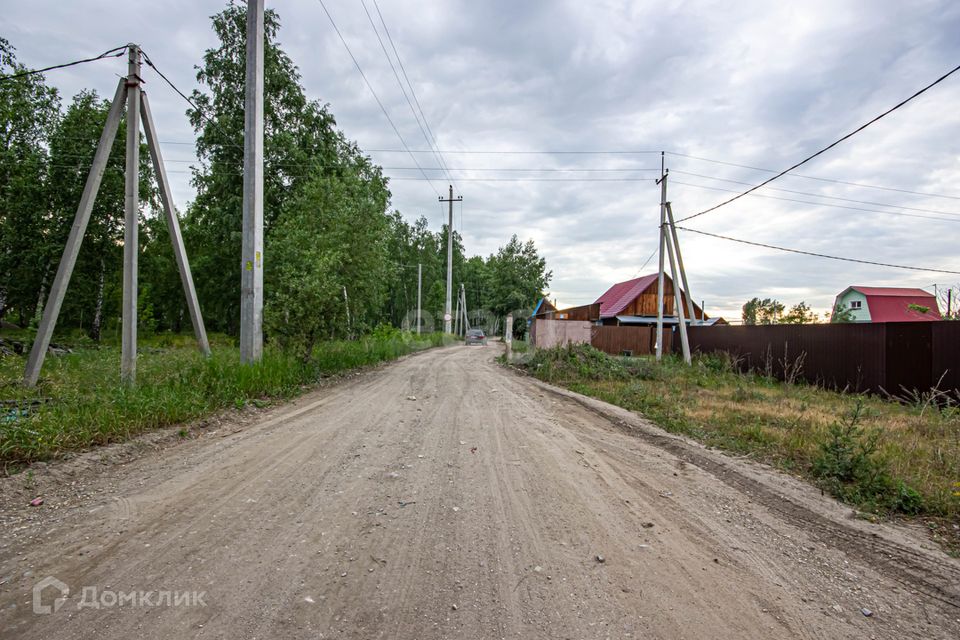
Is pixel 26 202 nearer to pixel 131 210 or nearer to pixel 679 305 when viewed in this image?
pixel 131 210

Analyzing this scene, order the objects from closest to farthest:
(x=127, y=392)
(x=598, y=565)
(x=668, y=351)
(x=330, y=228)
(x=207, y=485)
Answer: (x=598, y=565), (x=207, y=485), (x=127, y=392), (x=330, y=228), (x=668, y=351)

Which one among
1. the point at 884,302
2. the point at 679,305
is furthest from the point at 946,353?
the point at 884,302

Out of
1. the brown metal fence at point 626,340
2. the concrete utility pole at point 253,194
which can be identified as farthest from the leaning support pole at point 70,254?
the brown metal fence at point 626,340

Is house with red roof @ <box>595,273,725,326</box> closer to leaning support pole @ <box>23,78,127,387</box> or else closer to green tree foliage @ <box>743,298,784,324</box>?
green tree foliage @ <box>743,298,784,324</box>

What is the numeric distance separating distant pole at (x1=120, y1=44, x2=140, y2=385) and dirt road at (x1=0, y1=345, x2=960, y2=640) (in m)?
3.28

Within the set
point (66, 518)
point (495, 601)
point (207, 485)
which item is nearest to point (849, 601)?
point (495, 601)

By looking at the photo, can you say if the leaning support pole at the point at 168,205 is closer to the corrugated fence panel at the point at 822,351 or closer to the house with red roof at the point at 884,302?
the corrugated fence panel at the point at 822,351

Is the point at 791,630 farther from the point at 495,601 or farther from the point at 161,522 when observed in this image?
the point at 161,522

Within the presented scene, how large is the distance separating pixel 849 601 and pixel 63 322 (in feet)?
123

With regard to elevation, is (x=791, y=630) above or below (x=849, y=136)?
below

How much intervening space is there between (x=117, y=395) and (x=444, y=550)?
17.7 ft

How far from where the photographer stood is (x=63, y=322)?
27.0m

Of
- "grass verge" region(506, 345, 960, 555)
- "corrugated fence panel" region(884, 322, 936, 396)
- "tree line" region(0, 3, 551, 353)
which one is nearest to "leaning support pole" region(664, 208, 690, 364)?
"grass verge" region(506, 345, 960, 555)

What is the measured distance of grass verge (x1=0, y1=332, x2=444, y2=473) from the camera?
171 inches
